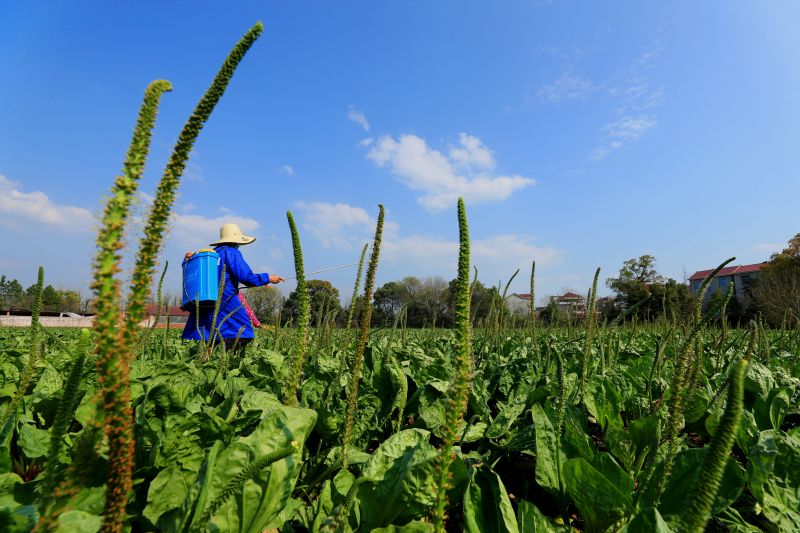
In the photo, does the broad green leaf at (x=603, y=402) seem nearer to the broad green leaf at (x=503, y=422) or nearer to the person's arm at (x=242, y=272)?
the broad green leaf at (x=503, y=422)

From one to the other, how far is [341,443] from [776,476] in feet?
7.38

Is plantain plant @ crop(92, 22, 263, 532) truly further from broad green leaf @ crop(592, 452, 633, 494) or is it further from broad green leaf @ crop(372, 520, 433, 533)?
broad green leaf @ crop(592, 452, 633, 494)

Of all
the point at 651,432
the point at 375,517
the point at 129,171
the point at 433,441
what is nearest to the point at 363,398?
the point at 433,441

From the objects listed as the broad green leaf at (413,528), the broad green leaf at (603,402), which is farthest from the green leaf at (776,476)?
the broad green leaf at (413,528)

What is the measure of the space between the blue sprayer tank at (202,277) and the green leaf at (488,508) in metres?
5.27

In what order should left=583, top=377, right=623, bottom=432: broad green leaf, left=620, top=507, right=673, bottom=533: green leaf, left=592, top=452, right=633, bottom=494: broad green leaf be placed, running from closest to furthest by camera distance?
left=620, top=507, right=673, bottom=533: green leaf, left=592, top=452, right=633, bottom=494: broad green leaf, left=583, top=377, right=623, bottom=432: broad green leaf

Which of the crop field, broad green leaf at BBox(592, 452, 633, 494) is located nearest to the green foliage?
the crop field

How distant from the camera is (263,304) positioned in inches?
1208

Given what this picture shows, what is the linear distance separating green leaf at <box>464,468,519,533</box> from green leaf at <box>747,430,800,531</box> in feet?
4.46

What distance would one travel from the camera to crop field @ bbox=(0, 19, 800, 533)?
74 cm

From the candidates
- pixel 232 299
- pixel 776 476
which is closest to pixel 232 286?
pixel 232 299

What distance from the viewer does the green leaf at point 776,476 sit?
210cm

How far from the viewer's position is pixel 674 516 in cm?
184

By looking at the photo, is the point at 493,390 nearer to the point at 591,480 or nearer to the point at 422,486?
the point at 591,480
